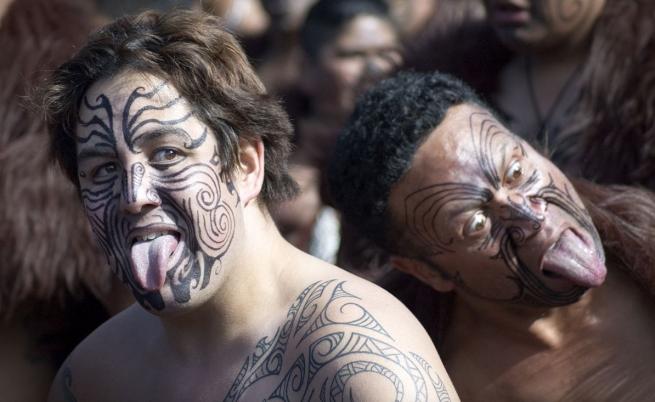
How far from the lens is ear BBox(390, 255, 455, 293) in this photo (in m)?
3.41

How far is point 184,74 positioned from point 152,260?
441mm

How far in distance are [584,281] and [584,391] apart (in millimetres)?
382

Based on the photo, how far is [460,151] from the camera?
3332mm

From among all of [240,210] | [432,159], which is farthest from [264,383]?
[432,159]

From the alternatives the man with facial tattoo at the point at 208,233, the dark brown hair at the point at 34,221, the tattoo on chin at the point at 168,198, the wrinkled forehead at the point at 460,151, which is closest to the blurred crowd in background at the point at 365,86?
the dark brown hair at the point at 34,221

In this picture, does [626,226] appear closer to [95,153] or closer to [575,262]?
[575,262]

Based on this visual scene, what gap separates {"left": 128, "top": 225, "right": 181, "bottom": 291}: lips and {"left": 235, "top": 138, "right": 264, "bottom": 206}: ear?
23 centimetres

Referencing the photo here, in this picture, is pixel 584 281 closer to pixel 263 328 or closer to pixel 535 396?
pixel 535 396

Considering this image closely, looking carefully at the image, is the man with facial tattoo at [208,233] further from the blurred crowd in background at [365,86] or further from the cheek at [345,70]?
the cheek at [345,70]

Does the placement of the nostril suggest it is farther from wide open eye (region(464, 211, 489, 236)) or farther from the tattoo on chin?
the tattoo on chin

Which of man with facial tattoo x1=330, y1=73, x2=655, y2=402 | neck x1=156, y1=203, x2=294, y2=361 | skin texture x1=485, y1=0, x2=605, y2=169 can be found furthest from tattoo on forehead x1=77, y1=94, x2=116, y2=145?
skin texture x1=485, y1=0, x2=605, y2=169

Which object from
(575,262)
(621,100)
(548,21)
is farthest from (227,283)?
(548,21)

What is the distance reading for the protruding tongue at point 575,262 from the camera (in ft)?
10.5

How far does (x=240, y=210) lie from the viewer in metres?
2.91
